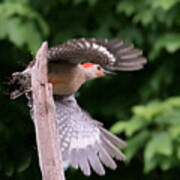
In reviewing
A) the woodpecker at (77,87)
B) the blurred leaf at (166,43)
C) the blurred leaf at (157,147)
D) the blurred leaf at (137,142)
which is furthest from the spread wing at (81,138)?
the blurred leaf at (166,43)

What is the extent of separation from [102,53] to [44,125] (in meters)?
0.65

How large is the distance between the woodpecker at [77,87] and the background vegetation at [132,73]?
1.59ft

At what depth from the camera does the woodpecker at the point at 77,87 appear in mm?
2287

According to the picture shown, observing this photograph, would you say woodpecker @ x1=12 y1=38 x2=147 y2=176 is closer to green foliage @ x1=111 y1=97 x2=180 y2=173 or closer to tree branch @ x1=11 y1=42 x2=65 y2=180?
tree branch @ x1=11 y1=42 x2=65 y2=180

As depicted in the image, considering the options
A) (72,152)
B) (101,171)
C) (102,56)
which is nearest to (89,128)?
(72,152)

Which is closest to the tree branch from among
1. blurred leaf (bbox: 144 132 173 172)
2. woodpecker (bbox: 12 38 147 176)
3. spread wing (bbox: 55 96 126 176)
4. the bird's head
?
woodpecker (bbox: 12 38 147 176)

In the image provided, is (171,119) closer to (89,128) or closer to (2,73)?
(89,128)

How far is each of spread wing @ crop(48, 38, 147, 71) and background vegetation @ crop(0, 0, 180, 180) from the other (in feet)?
2.67

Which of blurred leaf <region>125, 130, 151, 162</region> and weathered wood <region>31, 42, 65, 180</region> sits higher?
blurred leaf <region>125, 130, 151, 162</region>

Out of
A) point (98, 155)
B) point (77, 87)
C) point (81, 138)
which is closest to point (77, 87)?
point (77, 87)

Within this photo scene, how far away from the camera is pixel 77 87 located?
2.85m

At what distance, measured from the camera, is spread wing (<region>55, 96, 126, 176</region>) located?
8.75 ft

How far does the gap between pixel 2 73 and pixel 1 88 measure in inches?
2.2

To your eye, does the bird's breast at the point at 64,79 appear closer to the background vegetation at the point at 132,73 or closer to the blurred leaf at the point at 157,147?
the background vegetation at the point at 132,73
